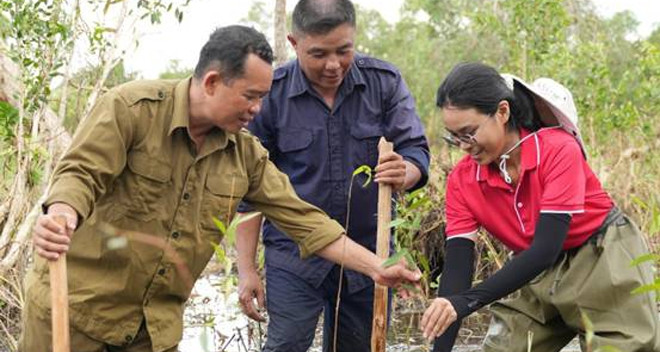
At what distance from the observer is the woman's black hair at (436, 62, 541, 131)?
4082 mm

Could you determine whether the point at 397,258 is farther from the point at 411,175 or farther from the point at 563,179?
the point at 411,175

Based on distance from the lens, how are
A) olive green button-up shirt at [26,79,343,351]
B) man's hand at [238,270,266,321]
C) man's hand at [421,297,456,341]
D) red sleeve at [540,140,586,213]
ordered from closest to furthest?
man's hand at [421,297,456,341] < red sleeve at [540,140,586,213] < olive green button-up shirt at [26,79,343,351] < man's hand at [238,270,266,321]

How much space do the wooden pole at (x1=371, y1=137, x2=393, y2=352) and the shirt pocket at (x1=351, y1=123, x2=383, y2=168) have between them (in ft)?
0.89

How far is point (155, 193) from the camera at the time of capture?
4207 mm

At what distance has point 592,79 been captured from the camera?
1077cm

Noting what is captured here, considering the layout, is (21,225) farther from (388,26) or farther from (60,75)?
(388,26)

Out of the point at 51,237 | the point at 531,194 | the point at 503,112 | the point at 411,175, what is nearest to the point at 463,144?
the point at 503,112

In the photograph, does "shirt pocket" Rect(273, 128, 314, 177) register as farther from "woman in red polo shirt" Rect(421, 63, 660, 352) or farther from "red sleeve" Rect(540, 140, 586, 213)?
"red sleeve" Rect(540, 140, 586, 213)

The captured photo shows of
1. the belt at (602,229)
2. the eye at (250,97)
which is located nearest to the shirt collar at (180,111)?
the eye at (250,97)

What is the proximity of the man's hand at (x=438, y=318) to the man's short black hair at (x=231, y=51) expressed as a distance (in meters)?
1.06

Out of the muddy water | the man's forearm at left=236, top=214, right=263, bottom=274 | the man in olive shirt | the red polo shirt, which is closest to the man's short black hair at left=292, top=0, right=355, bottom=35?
the man in olive shirt

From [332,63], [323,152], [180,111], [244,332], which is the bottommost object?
[244,332]

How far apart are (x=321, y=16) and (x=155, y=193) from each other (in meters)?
1.06

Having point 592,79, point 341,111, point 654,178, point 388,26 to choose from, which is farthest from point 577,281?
point 388,26
